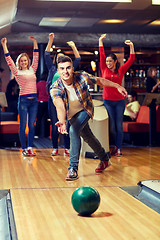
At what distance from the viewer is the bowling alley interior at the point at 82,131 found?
9.42 feet

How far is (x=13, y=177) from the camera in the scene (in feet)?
14.9

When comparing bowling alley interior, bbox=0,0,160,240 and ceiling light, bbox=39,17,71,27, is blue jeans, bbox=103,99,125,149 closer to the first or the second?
bowling alley interior, bbox=0,0,160,240

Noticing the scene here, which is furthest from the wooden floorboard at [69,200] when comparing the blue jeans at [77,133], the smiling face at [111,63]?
the smiling face at [111,63]

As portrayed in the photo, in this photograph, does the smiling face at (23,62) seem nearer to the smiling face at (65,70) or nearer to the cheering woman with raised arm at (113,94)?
the cheering woman with raised arm at (113,94)

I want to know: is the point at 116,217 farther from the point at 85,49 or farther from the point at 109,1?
the point at 85,49

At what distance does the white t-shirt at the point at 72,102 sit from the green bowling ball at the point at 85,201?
4.75 feet

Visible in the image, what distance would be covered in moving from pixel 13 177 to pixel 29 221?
5.69 ft

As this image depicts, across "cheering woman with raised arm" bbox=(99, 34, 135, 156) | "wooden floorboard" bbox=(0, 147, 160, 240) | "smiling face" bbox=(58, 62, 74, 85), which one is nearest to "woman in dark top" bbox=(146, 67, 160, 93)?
"cheering woman with raised arm" bbox=(99, 34, 135, 156)

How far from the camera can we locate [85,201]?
2.85m

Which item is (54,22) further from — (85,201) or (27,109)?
(85,201)

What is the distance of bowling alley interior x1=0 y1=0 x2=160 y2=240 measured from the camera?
113 inches

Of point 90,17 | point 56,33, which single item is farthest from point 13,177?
point 56,33

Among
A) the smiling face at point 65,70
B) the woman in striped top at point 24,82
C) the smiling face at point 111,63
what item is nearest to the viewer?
the smiling face at point 65,70

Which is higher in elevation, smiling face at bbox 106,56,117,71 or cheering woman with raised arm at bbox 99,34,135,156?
smiling face at bbox 106,56,117,71
